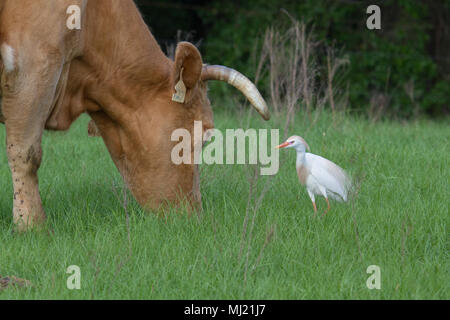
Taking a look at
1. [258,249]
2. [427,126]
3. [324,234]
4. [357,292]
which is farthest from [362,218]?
[427,126]

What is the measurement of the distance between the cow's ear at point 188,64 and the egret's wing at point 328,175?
89cm

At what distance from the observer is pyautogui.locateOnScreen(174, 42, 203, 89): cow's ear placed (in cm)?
471

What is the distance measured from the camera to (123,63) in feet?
16.5

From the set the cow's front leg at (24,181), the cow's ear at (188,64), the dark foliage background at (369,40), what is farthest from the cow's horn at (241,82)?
the dark foliage background at (369,40)

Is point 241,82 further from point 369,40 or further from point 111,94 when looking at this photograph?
point 369,40

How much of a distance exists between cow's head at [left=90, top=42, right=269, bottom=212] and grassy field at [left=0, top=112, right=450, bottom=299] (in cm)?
20

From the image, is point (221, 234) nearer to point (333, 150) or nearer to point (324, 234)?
point (324, 234)

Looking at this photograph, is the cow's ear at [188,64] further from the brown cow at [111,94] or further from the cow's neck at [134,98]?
the cow's neck at [134,98]

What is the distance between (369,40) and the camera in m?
14.0

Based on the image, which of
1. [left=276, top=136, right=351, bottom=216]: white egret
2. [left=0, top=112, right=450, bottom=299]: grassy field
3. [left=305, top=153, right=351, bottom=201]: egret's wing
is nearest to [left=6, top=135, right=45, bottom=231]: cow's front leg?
[left=0, top=112, right=450, bottom=299]: grassy field

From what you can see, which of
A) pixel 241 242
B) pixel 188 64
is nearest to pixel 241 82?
pixel 188 64

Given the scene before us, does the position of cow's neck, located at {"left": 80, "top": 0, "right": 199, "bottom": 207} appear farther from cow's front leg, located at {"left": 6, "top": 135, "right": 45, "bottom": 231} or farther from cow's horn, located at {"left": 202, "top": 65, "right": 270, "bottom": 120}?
cow's front leg, located at {"left": 6, "top": 135, "right": 45, "bottom": 231}

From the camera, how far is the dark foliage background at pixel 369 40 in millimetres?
13648
